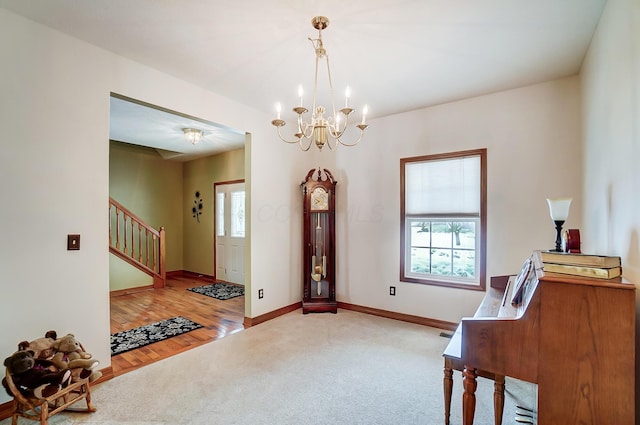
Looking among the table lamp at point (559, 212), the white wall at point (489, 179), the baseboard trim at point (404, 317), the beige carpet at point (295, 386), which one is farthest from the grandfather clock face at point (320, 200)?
the table lamp at point (559, 212)

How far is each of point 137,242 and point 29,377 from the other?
4.49 meters

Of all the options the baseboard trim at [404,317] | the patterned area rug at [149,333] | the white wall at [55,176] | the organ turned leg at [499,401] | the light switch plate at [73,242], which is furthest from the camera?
the baseboard trim at [404,317]

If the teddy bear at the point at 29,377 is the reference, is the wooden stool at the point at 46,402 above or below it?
below

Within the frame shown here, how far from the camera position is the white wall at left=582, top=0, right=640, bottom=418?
138 cm

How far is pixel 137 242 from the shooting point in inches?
226

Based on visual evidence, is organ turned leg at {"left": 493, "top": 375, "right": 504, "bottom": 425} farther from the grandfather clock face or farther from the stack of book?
the grandfather clock face

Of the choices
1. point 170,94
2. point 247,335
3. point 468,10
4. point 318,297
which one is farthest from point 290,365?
point 468,10

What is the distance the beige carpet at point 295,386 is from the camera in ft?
6.11

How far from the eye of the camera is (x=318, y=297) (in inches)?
160

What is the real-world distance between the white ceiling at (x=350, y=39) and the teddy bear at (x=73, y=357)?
214 cm

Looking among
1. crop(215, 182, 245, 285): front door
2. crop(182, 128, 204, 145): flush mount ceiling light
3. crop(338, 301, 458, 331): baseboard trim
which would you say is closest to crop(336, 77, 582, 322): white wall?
crop(338, 301, 458, 331): baseboard trim

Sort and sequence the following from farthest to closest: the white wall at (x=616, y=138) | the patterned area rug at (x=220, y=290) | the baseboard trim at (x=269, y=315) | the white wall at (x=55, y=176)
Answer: the patterned area rug at (x=220, y=290) → the baseboard trim at (x=269, y=315) → the white wall at (x=55, y=176) → the white wall at (x=616, y=138)

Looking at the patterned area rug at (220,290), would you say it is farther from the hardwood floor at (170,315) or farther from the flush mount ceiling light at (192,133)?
the flush mount ceiling light at (192,133)

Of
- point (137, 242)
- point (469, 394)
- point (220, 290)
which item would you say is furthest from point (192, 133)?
point (469, 394)
